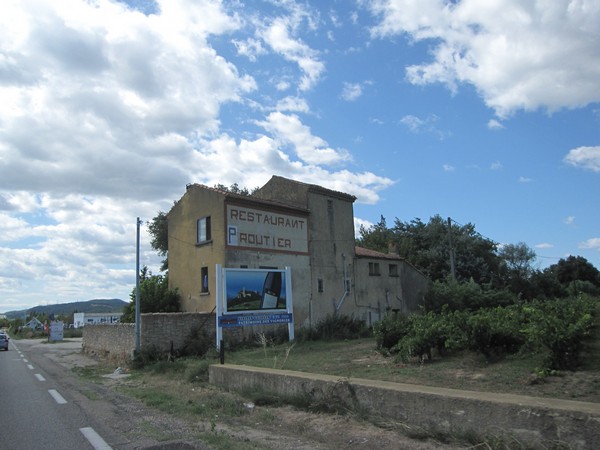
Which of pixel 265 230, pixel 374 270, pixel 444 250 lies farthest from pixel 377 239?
pixel 265 230

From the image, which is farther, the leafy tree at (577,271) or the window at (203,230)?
the leafy tree at (577,271)

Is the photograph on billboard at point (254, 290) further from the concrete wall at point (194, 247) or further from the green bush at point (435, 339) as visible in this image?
A: the green bush at point (435, 339)

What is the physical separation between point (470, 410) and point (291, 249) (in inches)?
879

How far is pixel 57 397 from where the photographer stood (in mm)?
12438

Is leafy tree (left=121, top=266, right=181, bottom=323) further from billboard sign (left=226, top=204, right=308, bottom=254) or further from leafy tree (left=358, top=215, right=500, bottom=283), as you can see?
leafy tree (left=358, top=215, right=500, bottom=283)

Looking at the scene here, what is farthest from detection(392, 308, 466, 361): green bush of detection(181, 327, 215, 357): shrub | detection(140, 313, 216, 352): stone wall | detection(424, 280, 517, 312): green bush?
detection(424, 280, 517, 312): green bush

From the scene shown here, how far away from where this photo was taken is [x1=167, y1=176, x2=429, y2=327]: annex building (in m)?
25.8

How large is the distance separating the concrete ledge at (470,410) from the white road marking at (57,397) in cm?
574

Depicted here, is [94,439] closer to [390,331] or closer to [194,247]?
[390,331]

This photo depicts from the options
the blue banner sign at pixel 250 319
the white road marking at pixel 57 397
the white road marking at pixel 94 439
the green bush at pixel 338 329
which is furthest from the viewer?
the green bush at pixel 338 329

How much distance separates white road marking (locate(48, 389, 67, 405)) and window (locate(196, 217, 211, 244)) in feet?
43.3

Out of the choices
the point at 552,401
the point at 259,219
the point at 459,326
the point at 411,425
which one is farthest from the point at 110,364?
the point at 552,401

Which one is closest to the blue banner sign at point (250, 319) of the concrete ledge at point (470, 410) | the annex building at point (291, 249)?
the annex building at point (291, 249)

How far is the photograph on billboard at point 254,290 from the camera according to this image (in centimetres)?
2178
